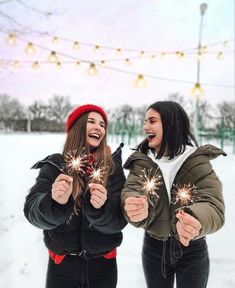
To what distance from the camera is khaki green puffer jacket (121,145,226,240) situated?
1588mm

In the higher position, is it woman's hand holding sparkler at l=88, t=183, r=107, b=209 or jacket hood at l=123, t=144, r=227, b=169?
jacket hood at l=123, t=144, r=227, b=169

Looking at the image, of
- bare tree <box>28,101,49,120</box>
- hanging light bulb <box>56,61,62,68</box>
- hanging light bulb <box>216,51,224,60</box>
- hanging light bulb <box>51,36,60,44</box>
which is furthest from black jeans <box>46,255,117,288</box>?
bare tree <box>28,101,49,120</box>

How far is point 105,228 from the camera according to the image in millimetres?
1654

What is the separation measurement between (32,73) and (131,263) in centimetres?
688

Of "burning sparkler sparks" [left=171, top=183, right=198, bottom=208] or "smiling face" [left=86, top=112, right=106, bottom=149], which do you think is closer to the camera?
"burning sparkler sparks" [left=171, top=183, right=198, bottom=208]

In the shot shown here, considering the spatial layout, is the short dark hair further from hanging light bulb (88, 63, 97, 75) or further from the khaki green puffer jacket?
hanging light bulb (88, 63, 97, 75)

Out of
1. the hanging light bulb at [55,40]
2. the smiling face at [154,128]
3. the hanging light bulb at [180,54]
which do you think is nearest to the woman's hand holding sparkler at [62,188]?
the smiling face at [154,128]

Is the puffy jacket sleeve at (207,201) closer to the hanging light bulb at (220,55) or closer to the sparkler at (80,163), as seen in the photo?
the sparkler at (80,163)

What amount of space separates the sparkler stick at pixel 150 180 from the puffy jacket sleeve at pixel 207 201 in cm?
21

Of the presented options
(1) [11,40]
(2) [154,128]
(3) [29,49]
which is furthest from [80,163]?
(3) [29,49]

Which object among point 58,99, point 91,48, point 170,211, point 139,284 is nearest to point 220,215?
point 170,211

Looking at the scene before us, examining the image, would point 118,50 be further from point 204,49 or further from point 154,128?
point 154,128

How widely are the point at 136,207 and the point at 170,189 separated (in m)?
0.44

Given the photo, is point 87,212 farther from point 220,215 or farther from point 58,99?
point 58,99
